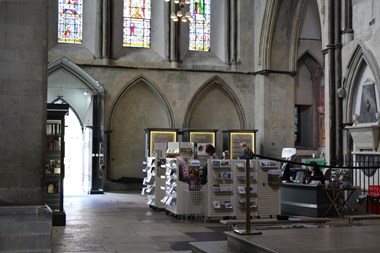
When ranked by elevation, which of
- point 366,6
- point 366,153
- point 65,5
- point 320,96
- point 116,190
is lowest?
point 116,190

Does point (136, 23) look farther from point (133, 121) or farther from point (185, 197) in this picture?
point (185, 197)

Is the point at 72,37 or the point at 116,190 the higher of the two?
the point at 72,37

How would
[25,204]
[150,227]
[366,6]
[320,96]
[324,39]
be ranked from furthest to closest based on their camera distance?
[320,96] → [324,39] → [366,6] → [150,227] → [25,204]

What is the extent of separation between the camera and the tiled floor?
7465mm

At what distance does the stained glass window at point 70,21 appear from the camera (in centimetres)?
1952

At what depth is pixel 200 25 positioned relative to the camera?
830 inches

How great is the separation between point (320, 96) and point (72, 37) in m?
10.0

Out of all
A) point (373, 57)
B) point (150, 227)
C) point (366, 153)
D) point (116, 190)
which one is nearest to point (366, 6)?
point (373, 57)

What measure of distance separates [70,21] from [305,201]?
39.6 feet

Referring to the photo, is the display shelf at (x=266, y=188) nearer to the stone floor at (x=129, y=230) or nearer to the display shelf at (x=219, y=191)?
the display shelf at (x=219, y=191)

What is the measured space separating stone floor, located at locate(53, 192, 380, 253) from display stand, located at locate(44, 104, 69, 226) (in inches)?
15.2

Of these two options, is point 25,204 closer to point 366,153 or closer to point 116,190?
point 366,153

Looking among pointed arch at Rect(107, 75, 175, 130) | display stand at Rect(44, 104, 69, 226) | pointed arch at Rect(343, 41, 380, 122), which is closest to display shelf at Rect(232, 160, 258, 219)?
display stand at Rect(44, 104, 69, 226)

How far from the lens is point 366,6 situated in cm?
1369
